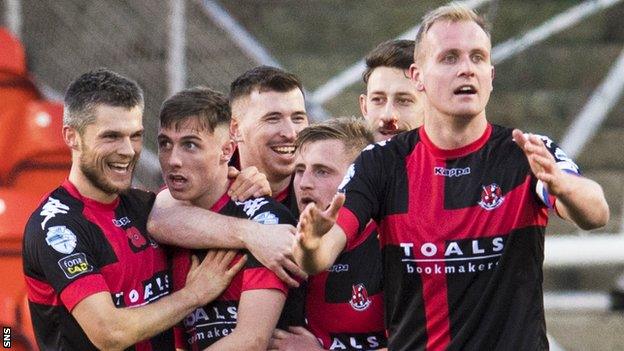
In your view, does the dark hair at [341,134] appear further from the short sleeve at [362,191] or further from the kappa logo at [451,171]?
the kappa logo at [451,171]

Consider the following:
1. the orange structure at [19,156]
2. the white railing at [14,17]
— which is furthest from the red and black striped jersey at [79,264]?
the white railing at [14,17]

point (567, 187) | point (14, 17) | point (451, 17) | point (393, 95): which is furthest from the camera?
point (14, 17)

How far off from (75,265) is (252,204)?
677 millimetres

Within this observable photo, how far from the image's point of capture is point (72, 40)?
8.49 metres

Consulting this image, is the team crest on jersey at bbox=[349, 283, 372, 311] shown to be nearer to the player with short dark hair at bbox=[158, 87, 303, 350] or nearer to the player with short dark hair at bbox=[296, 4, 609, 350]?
the player with short dark hair at bbox=[158, 87, 303, 350]

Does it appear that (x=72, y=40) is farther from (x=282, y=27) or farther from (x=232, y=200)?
(x=232, y=200)

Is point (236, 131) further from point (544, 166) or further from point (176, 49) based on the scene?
point (176, 49)

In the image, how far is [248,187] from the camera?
4812 mm

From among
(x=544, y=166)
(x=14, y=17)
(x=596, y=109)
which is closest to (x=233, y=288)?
(x=544, y=166)

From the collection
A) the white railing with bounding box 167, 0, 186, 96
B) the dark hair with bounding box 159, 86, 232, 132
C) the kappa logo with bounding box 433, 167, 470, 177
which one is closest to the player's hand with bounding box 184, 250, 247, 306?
the dark hair with bounding box 159, 86, 232, 132

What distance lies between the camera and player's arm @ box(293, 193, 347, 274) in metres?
3.91

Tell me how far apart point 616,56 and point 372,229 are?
519 cm

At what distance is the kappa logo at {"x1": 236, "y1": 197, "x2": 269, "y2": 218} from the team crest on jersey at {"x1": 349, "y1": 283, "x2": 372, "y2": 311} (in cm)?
45

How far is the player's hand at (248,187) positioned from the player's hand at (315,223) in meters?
0.86
